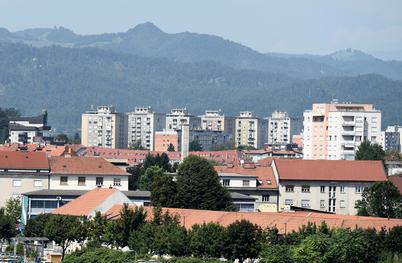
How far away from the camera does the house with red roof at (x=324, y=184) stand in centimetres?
8444

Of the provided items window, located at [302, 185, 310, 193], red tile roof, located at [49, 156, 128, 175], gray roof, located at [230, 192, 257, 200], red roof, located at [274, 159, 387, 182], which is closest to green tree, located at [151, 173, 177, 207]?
gray roof, located at [230, 192, 257, 200]

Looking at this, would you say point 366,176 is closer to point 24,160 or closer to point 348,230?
point 24,160

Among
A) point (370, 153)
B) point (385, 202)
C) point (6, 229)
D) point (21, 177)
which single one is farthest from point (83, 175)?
point (370, 153)

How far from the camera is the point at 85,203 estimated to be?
67.1 metres

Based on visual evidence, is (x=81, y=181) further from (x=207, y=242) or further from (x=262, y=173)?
(x=207, y=242)

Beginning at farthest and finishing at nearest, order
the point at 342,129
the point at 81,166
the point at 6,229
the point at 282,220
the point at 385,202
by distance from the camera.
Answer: the point at 342,129
the point at 81,166
the point at 385,202
the point at 6,229
the point at 282,220

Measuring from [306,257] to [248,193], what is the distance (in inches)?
1484

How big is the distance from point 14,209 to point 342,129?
74.9 meters

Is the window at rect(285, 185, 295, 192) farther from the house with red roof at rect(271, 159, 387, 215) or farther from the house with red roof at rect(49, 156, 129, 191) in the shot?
the house with red roof at rect(49, 156, 129, 191)

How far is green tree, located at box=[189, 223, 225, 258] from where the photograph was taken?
4884cm

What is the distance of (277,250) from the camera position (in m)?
Result: 44.4

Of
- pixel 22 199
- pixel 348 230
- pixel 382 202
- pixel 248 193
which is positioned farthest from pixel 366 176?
pixel 348 230

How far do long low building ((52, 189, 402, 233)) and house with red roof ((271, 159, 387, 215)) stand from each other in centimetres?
1961

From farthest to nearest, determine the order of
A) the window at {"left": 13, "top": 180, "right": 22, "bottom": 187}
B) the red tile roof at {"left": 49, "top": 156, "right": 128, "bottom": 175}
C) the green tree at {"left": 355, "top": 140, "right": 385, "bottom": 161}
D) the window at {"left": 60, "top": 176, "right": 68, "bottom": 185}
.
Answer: the green tree at {"left": 355, "top": 140, "right": 385, "bottom": 161} → the red tile roof at {"left": 49, "top": 156, "right": 128, "bottom": 175} → the window at {"left": 13, "top": 180, "right": 22, "bottom": 187} → the window at {"left": 60, "top": 176, "right": 68, "bottom": 185}
